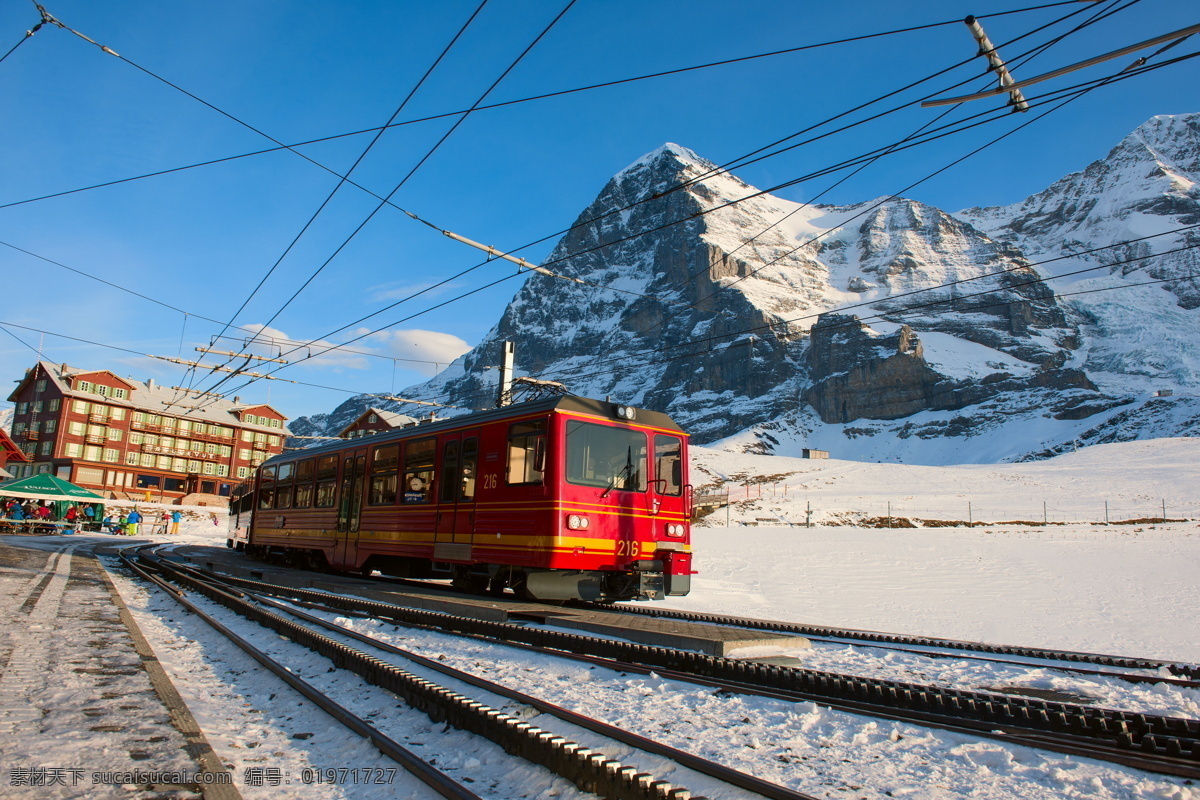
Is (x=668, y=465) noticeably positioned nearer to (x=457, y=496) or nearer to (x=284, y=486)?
(x=457, y=496)

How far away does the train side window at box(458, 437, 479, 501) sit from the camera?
11461 mm

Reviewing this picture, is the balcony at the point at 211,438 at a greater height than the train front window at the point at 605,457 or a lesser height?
greater

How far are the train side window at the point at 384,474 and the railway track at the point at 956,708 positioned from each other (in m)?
7.40

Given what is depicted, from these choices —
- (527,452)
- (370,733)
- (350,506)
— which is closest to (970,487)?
(350,506)

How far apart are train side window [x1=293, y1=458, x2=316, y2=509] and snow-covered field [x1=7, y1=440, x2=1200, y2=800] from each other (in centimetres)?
474

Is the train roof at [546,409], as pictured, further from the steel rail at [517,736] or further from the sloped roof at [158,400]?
the sloped roof at [158,400]

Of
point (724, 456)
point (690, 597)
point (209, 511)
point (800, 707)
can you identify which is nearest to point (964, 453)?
point (724, 456)

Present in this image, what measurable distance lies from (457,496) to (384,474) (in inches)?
116

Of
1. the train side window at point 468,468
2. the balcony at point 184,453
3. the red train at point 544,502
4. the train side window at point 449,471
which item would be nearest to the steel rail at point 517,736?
the red train at point 544,502

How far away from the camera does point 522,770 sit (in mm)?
3543

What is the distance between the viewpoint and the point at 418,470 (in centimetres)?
1291

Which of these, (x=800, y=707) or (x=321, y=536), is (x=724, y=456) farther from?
(x=800, y=707)

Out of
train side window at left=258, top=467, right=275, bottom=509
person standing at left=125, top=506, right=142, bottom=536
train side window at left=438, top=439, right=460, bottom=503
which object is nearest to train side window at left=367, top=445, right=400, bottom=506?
train side window at left=438, top=439, right=460, bottom=503

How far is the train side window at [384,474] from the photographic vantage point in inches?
536
